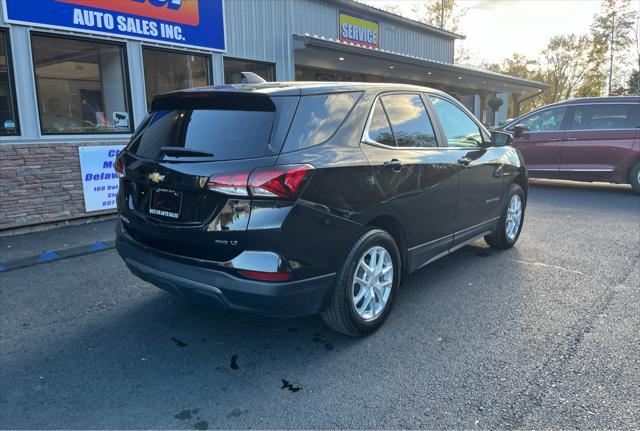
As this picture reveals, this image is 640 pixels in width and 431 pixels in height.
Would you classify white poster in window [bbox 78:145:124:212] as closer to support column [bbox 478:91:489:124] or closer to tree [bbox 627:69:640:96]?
support column [bbox 478:91:489:124]

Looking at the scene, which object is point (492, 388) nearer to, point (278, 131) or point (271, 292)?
point (271, 292)

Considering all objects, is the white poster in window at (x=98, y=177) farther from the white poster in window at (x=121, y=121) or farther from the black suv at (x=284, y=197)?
the black suv at (x=284, y=197)

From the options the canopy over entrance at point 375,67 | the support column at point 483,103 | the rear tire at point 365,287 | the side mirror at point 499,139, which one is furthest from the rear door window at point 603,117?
the support column at point 483,103

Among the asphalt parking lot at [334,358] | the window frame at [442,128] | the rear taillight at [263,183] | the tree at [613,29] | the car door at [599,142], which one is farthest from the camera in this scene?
the tree at [613,29]

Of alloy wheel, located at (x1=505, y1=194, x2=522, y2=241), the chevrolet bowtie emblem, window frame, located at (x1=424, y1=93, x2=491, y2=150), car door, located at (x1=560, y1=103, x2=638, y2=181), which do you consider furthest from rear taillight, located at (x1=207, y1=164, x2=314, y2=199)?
car door, located at (x1=560, y1=103, x2=638, y2=181)

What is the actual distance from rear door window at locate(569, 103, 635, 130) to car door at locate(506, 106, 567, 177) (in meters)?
0.29

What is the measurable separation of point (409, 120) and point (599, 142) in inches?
310

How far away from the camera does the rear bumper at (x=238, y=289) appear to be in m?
2.76

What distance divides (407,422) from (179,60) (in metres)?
7.70

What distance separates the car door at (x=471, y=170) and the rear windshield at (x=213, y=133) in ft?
6.68

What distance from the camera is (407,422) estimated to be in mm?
2473

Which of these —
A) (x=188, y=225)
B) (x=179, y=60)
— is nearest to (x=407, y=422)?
(x=188, y=225)

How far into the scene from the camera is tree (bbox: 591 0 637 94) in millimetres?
37188

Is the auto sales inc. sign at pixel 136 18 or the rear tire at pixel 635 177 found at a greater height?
the auto sales inc. sign at pixel 136 18
